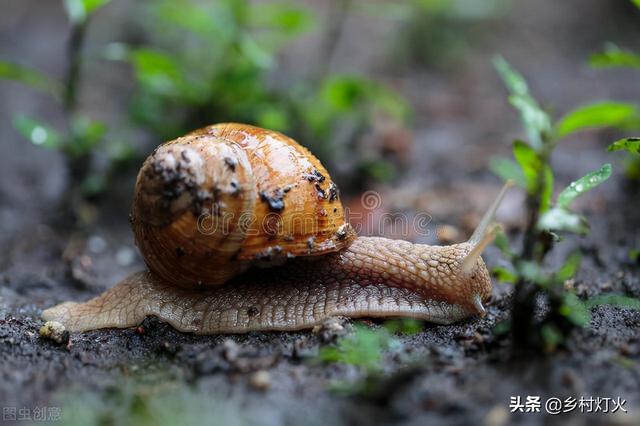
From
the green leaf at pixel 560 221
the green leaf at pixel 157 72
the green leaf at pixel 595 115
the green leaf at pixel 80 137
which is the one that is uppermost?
the green leaf at pixel 157 72

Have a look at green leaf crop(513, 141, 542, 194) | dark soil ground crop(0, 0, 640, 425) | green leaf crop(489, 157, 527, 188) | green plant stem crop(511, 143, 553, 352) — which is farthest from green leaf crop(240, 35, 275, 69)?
green plant stem crop(511, 143, 553, 352)

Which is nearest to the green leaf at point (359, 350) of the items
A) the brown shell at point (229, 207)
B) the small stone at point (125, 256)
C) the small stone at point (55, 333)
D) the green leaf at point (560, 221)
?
the brown shell at point (229, 207)

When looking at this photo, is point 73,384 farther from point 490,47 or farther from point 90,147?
point 490,47

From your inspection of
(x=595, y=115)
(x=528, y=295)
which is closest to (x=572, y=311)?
(x=528, y=295)

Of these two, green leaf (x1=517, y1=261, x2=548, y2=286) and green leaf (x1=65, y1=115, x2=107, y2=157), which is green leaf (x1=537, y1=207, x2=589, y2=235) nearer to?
green leaf (x1=517, y1=261, x2=548, y2=286)

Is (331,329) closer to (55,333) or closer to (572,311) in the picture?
(572,311)

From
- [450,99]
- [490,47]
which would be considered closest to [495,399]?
[450,99]

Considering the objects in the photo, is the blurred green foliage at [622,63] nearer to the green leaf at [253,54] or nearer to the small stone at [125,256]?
the green leaf at [253,54]
